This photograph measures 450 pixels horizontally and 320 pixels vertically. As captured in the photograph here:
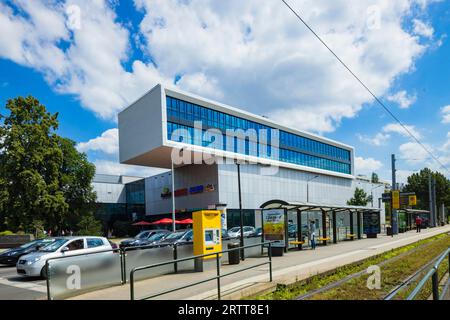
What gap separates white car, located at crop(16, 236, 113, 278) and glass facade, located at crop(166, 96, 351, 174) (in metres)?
31.2

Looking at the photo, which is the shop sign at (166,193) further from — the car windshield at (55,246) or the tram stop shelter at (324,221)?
the car windshield at (55,246)

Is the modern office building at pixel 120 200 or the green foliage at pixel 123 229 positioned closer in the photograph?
the green foliage at pixel 123 229

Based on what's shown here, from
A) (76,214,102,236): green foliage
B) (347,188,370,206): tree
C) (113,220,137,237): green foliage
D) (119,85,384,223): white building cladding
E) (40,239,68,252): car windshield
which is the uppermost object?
(119,85,384,223): white building cladding

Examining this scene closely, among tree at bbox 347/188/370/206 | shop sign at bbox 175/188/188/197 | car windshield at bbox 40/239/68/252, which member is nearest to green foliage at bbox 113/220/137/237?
shop sign at bbox 175/188/188/197

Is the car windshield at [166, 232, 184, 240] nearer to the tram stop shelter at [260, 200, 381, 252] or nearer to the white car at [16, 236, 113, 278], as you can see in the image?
the tram stop shelter at [260, 200, 381, 252]

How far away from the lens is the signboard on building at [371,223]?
32.6 metres

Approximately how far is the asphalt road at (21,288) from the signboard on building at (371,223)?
25.9 metres

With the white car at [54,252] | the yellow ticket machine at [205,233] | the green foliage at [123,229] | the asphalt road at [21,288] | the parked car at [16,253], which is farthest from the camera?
the green foliage at [123,229]

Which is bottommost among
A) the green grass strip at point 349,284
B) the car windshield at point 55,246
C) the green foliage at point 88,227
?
the green foliage at point 88,227

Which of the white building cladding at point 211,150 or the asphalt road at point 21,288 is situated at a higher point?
the white building cladding at point 211,150

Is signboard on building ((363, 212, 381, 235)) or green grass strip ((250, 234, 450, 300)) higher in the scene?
green grass strip ((250, 234, 450, 300))

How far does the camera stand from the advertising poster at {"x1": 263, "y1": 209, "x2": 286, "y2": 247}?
787 inches

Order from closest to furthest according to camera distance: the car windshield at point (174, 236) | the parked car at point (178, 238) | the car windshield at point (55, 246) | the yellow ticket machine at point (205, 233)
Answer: the yellow ticket machine at point (205, 233)
the car windshield at point (55, 246)
the parked car at point (178, 238)
the car windshield at point (174, 236)

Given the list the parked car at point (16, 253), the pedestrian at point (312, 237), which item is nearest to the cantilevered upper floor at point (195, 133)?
the parked car at point (16, 253)
